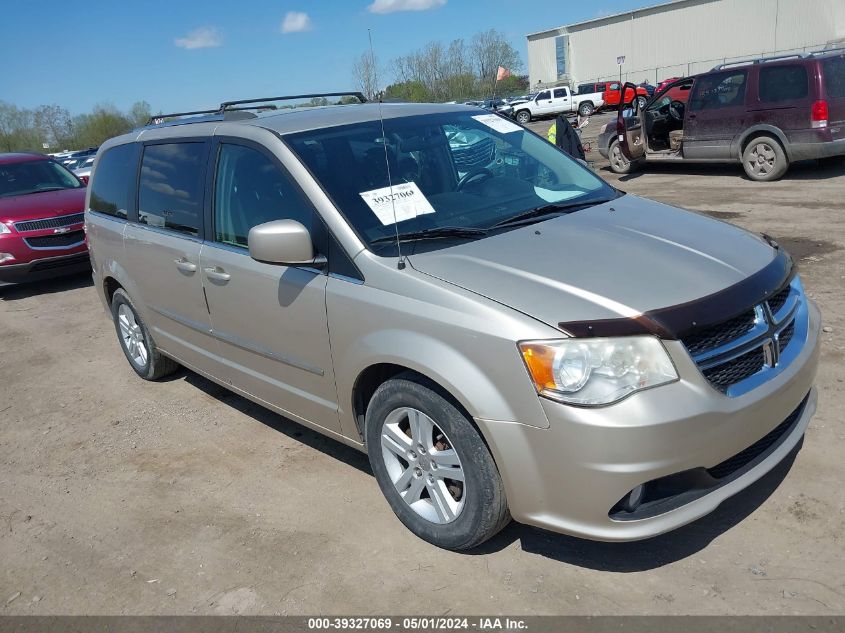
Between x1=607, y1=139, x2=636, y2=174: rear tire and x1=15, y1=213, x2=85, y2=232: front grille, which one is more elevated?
x1=15, y1=213, x2=85, y2=232: front grille

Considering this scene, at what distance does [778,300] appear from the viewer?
292 centimetres

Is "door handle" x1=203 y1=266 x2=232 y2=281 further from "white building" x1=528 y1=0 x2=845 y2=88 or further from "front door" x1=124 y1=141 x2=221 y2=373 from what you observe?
"white building" x1=528 y1=0 x2=845 y2=88

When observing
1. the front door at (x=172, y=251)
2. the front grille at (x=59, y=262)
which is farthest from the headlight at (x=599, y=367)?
the front grille at (x=59, y=262)

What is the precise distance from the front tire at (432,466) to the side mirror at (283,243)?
698 mm

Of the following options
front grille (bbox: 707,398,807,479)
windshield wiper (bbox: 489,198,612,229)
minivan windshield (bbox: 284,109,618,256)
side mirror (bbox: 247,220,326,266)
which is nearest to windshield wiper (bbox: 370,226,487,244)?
minivan windshield (bbox: 284,109,618,256)

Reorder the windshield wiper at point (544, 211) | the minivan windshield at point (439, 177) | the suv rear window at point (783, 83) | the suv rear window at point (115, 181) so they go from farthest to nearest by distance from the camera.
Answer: the suv rear window at point (783, 83) → the suv rear window at point (115, 181) → the windshield wiper at point (544, 211) → the minivan windshield at point (439, 177)

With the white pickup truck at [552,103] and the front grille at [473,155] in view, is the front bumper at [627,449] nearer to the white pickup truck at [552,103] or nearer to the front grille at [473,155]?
the front grille at [473,155]

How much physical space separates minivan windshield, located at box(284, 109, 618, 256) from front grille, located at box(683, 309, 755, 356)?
3.53 ft

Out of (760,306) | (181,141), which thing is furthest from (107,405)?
(760,306)

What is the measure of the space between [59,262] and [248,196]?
6477 mm

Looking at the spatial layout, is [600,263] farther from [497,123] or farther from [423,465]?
[497,123]

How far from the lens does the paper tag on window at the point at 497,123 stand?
4211 millimetres

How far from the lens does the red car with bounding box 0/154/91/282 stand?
8805mm
